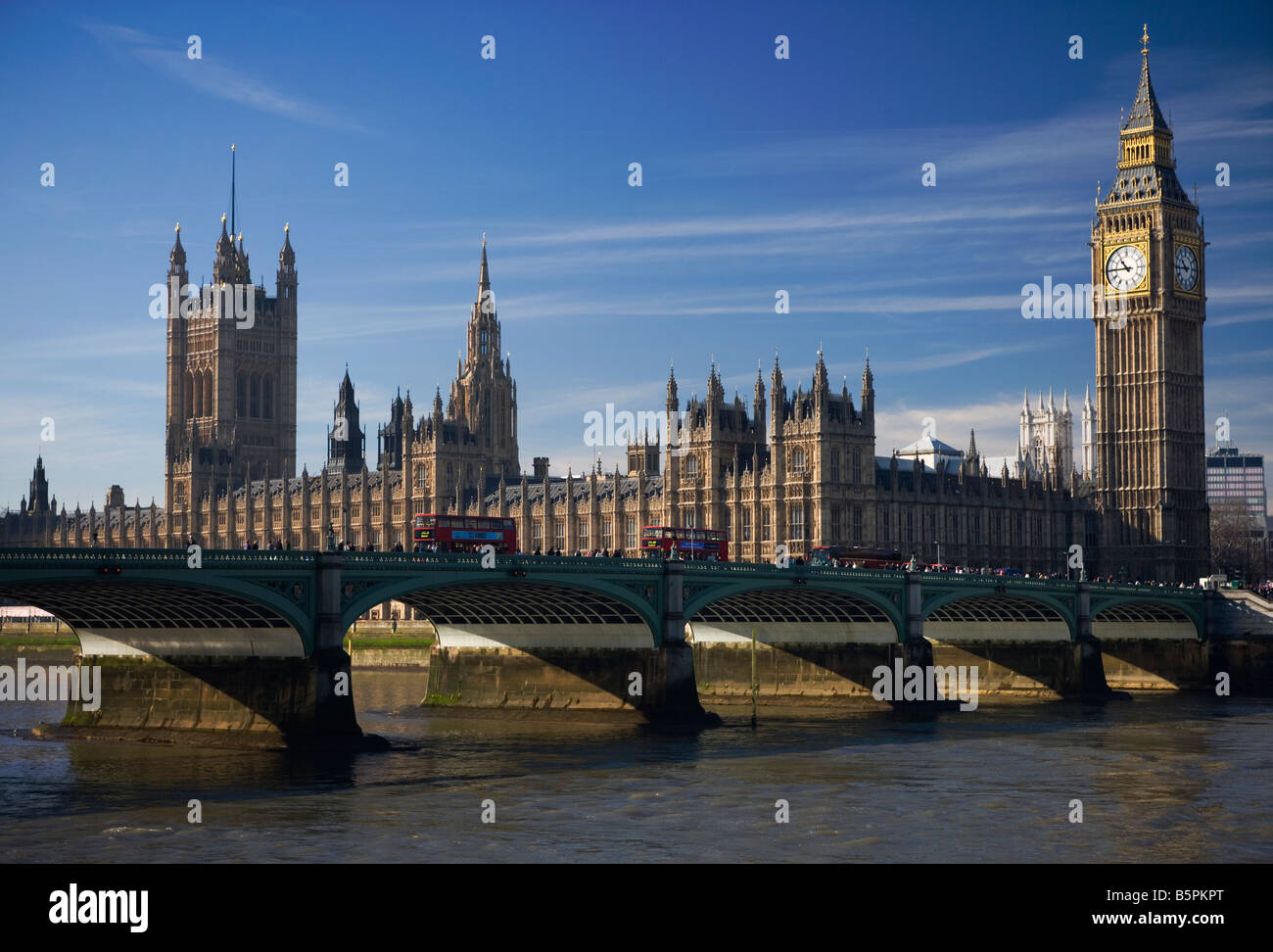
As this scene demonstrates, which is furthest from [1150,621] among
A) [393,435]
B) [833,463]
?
[393,435]

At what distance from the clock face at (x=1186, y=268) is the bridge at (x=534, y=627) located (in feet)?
165

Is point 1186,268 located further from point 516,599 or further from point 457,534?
point 516,599

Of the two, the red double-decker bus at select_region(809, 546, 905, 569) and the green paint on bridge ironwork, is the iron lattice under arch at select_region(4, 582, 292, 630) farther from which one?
the red double-decker bus at select_region(809, 546, 905, 569)

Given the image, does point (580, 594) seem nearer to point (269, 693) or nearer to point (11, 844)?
point (269, 693)

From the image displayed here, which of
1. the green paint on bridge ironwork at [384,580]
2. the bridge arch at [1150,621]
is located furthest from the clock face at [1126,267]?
the green paint on bridge ironwork at [384,580]

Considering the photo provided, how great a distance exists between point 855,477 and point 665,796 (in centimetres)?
7395

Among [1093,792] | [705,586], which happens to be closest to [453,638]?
[705,586]

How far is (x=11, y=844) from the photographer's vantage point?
125 ft

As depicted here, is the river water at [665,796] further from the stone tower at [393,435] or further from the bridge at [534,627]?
the stone tower at [393,435]

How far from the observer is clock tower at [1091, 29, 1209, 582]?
142 metres

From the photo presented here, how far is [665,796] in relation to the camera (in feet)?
152
